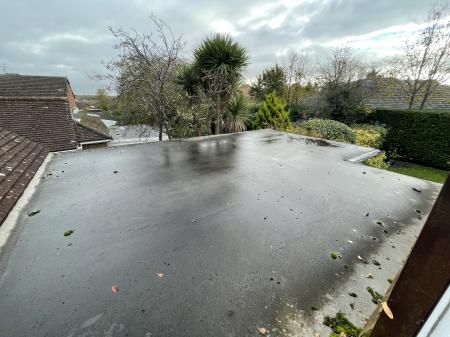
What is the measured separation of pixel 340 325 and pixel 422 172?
1163 centimetres

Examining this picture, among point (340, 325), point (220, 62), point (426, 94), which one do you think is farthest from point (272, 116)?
point (340, 325)

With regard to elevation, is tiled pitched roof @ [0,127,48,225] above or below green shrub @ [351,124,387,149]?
above

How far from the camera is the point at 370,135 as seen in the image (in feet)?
32.3

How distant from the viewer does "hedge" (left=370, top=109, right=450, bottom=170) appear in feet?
31.7

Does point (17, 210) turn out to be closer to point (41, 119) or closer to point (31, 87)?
point (41, 119)

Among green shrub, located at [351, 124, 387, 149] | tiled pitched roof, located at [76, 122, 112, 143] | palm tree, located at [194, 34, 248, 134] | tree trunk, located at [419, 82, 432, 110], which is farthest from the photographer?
tree trunk, located at [419, 82, 432, 110]

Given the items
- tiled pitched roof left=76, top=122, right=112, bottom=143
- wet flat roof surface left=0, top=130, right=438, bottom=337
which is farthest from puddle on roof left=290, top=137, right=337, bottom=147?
tiled pitched roof left=76, top=122, right=112, bottom=143

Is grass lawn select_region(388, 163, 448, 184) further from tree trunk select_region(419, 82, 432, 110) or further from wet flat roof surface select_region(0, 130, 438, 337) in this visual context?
wet flat roof surface select_region(0, 130, 438, 337)

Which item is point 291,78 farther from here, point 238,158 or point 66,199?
point 66,199

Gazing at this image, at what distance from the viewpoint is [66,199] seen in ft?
9.66

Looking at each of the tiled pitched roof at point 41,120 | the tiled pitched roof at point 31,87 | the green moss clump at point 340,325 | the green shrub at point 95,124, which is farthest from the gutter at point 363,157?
the tiled pitched roof at point 31,87

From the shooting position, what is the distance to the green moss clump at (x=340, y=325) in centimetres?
129

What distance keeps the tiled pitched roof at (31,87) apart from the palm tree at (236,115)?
48.1 ft

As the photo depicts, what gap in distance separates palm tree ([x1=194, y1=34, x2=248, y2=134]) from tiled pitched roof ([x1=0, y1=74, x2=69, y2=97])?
1430 cm
